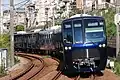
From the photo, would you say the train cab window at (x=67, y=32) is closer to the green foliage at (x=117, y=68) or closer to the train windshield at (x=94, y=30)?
the train windshield at (x=94, y=30)

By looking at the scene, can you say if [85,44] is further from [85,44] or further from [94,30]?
[94,30]

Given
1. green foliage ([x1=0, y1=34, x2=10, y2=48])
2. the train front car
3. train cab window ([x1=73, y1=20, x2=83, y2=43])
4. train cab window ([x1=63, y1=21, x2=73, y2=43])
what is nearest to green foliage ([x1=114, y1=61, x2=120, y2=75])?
the train front car

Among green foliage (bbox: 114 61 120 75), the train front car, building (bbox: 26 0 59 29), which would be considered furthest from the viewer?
building (bbox: 26 0 59 29)

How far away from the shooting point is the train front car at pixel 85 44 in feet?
58.2

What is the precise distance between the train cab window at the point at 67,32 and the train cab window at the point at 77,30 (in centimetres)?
21

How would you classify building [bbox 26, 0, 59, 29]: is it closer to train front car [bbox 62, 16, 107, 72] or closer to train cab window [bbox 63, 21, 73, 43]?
train cab window [bbox 63, 21, 73, 43]

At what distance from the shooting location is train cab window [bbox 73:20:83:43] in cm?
1795

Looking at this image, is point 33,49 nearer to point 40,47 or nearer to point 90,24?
point 40,47

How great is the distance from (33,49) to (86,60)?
3135cm

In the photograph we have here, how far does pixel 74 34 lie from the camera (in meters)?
18.1

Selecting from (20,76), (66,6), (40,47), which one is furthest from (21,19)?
(20,76)

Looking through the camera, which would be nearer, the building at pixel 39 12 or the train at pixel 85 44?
the train at pixel 85 44

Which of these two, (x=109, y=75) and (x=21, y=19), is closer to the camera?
(x=109, y=75)

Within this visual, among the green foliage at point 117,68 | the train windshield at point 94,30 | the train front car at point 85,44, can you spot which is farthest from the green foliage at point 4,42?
the train windshield at point 94,30
